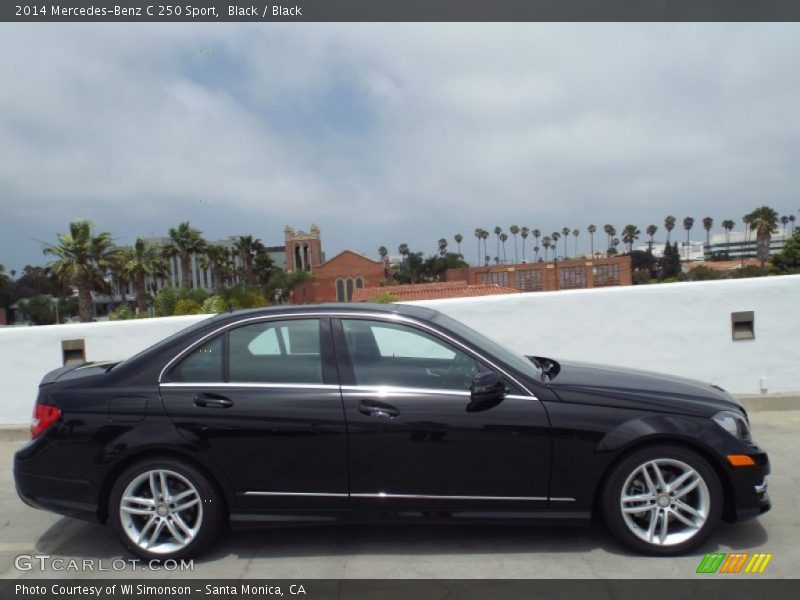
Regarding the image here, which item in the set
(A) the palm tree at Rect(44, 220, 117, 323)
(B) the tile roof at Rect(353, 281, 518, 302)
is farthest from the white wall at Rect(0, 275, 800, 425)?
(B) the tile roof at Rect(353, 281, 518, 302)

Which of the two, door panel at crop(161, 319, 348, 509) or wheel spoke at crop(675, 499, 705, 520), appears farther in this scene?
door panel at crop(161, 319, 348, 509)

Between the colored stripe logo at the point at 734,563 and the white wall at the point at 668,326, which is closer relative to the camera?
the colored stripe logo at the point at 734,563

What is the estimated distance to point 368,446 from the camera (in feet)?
12.7

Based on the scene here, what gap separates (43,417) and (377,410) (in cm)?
210

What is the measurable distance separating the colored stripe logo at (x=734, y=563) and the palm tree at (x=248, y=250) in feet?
230

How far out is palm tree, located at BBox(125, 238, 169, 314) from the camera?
5387 cm

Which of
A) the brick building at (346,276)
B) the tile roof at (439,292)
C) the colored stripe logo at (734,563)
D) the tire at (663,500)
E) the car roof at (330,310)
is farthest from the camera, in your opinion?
the brick building at (346,276)

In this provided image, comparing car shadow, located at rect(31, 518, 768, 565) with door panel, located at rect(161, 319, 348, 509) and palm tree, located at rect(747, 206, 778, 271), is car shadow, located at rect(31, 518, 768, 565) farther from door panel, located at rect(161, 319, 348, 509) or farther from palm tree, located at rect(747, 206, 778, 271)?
palm tree, located at rect(747, 206, 778, 271)

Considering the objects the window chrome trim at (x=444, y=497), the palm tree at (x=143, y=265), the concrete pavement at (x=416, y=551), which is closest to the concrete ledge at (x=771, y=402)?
the concrete pavement at (x=416, y=551)

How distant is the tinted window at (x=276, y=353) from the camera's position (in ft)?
13.4

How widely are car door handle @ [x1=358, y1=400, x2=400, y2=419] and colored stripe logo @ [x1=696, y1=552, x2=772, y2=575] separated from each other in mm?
1892

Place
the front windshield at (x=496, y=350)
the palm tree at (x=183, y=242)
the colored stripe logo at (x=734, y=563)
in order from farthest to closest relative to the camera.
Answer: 1. the palm tree at (x=183, y=242)
2. the front windshield at (x=496, y=350)
3. the colored stripe logo at (x=734, y=563)

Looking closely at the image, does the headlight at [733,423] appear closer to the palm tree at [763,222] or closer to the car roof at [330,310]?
the car roof at [330,310]
